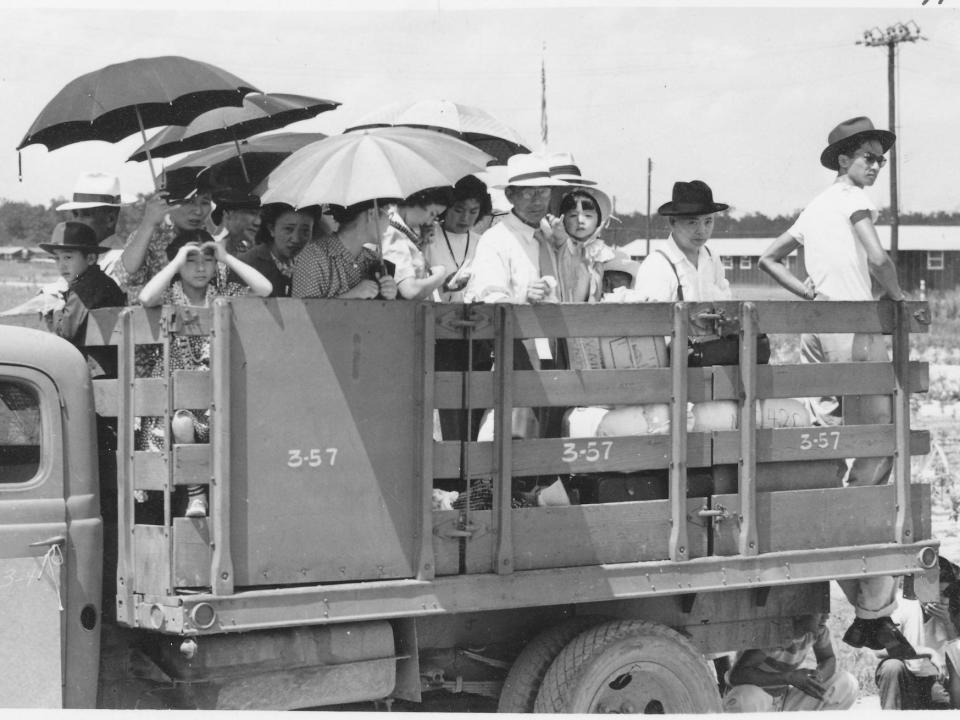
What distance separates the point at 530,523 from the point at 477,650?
71cm

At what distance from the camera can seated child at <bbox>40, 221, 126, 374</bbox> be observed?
18.1 ft

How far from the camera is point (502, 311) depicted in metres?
5.47

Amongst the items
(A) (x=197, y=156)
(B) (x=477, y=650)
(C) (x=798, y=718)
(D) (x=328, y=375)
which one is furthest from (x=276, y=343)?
(C) (x=798, y=718)

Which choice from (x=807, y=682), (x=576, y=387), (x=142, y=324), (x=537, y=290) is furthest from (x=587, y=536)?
(x=807, y=682)

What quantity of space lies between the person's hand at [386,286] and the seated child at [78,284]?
1.11 meters

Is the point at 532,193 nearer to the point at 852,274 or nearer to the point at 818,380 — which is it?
the point at 818,380

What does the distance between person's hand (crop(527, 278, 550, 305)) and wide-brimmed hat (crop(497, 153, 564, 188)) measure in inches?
23.8

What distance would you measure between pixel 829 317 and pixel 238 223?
8.91ft

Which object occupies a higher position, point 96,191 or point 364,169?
point 96,191

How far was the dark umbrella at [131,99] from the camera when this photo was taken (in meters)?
6.40

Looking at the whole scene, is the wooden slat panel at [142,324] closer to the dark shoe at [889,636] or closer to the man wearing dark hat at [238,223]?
the man wearing dark hat at [238,223]

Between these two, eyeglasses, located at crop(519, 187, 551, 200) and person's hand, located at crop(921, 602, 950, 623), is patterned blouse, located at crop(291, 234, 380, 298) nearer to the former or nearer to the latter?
eyeglasses, located at crop(519, 187, 551, 200)

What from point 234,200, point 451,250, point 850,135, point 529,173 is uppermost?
point 850,135

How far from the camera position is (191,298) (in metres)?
5.39
